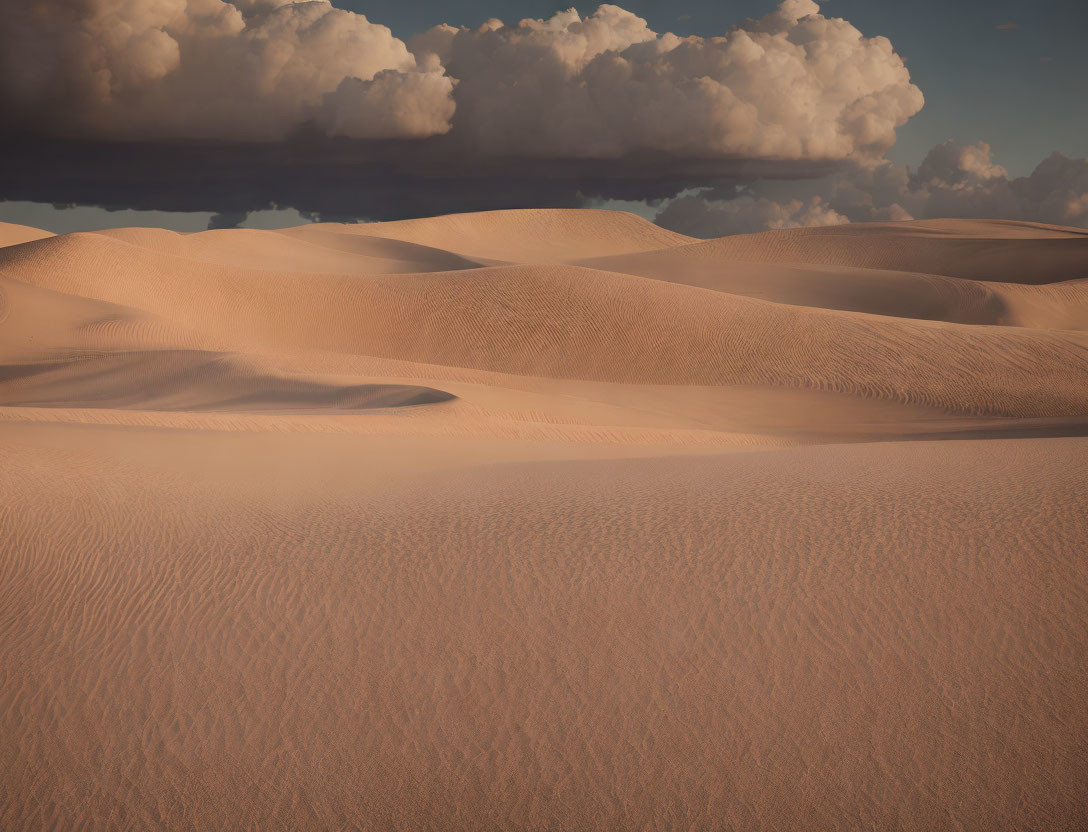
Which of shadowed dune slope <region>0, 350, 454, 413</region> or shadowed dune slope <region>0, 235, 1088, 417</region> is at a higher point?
shadowed dune slope <region>0, 235, 1088, 417</region>

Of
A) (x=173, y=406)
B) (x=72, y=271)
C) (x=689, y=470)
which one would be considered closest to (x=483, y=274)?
(x=72, y=271)

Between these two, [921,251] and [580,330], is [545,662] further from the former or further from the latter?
[921,251]

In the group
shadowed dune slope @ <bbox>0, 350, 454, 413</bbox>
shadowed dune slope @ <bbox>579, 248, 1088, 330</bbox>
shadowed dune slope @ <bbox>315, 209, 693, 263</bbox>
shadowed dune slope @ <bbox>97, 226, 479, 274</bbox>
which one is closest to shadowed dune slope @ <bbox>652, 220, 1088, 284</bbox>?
shadowed dune slope @ <bbox>579, 248, 1088, 330</bbox>

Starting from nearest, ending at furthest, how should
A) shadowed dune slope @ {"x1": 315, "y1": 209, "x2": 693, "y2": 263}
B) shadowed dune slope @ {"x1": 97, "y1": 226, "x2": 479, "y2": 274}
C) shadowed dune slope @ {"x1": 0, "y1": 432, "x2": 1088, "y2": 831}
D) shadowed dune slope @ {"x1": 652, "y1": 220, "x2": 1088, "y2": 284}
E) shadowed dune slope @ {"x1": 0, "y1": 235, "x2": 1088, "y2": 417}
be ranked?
shadowed dune slope @ {"x1": 0, "y1": 432, "x2": 1088, "y2": 831} → shadowed dune slope @ {"x1": 0, "y1": 235, "x2": 1088, "y2": 417} → shadowed dune slope @ {"x1": 97, "y1": 226, "x2": 479, "y2": 274} → shadowed dune slope @ {"x1": 652, "y1": 220, "x2": 1088, "y2": 284} → shadowed dune slope @ {"x1": 315, "y1": 209, "x2": 693, "y2": 263}

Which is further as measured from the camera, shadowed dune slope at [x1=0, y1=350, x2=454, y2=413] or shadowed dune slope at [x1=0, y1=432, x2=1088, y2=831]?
shadowed dune slope at [x1=0, y1=350, x2=454, y2=413]

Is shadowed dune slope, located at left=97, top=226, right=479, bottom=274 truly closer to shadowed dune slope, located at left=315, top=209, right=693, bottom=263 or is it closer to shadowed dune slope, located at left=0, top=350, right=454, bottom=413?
shadowed dune slope, located at left=315, top=209, right=693, bottom=263

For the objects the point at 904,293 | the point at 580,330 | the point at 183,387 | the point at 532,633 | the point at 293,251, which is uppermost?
the point at 293,251

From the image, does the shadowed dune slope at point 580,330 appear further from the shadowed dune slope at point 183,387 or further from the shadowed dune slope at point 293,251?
the shadowed dune slope at point 293,251

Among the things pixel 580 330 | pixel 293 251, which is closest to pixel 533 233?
pixel 293 251

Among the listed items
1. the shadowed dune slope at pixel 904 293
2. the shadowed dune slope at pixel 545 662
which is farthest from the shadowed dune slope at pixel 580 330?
the shadowed dune slope at pixel 545 662
